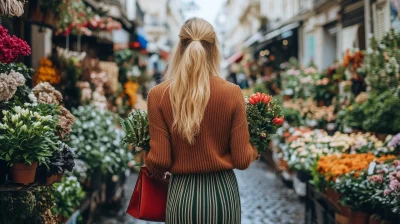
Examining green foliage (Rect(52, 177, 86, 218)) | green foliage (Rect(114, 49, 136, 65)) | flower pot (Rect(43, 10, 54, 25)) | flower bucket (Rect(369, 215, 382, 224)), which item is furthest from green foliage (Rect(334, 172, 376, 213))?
green foliage (Rect(114, 49, 136, 65))

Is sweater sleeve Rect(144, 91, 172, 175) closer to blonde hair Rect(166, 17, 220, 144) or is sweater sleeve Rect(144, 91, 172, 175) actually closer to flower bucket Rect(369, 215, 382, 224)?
blonde hair Rect(166, 17, 220, 144)

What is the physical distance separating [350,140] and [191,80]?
5.43 m

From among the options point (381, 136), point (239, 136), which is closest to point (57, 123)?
point (239, 136)

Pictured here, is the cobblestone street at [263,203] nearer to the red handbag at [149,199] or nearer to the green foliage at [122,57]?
the green foliage at [122,57]

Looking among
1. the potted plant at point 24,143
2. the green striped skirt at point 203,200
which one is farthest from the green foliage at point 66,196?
the green striped skirt at point 203,200

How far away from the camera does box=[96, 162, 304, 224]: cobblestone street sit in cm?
820

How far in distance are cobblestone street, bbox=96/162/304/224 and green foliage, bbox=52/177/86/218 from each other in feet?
5.95

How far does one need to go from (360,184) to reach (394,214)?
641mm

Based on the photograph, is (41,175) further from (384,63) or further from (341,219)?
(384,63)

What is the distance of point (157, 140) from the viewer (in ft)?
10.0

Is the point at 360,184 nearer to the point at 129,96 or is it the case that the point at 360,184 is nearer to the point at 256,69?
the point at 129,96

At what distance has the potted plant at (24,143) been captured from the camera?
3797 millimetres

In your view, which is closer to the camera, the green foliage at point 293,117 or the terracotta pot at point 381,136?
the terracotta pot at point 381,136

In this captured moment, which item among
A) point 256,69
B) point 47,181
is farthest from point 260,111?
point 256,69
